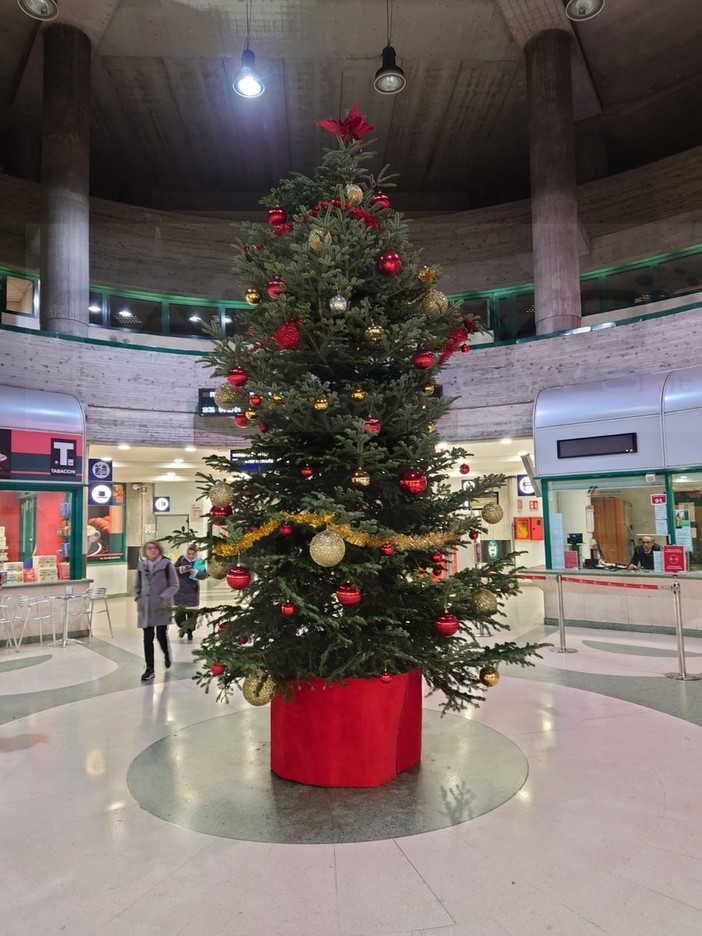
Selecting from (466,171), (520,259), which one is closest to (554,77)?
(520,259)

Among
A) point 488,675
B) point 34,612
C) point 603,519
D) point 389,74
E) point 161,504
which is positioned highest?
point 389,74

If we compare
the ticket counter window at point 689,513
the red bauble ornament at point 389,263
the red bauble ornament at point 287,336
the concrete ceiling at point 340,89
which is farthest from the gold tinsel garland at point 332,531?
the concrete ceiling at point 340,89

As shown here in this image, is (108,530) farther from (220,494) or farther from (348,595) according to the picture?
(348,595)

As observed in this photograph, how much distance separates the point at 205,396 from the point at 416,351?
27.9 feet

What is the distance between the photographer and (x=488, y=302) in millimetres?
15008

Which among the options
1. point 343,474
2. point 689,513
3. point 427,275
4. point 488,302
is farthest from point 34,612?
point 488,302

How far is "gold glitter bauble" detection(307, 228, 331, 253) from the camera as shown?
3.61 meters

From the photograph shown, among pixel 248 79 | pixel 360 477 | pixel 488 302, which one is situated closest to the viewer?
pixel 360 477

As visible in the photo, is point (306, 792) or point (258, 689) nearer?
point (258, 689)

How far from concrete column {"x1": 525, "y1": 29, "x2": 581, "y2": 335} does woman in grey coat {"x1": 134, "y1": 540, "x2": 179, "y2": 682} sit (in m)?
8.63

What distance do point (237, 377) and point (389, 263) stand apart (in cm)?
122

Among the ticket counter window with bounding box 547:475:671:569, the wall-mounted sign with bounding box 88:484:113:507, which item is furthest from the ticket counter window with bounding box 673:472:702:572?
the wall-mounted sign with bounding box 88:484:113:507

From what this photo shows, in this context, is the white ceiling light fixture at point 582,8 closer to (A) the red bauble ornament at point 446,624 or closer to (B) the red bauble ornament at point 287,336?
(B) the red bauble ornament at point 287,336

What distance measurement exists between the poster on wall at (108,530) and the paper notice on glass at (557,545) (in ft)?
34.1
